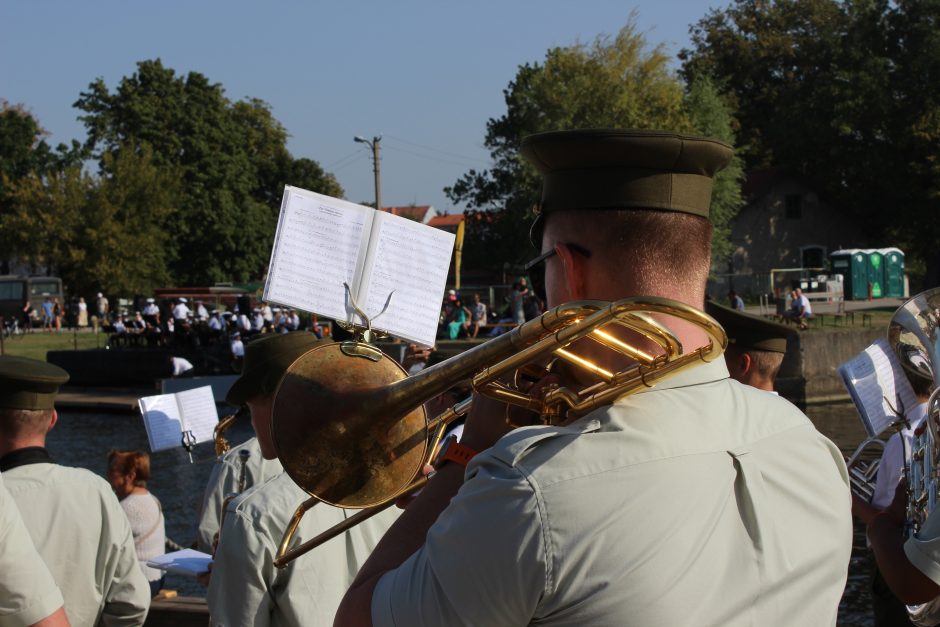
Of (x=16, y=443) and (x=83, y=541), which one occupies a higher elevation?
(x=16, y=443)

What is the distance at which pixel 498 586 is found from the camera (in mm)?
1537

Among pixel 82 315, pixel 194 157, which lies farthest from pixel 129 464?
pixel 194 157

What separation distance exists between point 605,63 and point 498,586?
46.8m

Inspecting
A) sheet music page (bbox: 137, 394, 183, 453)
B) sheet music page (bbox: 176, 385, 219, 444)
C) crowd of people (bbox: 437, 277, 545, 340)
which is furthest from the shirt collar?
crowd of people (bbox: 437, 277, 545, 340)

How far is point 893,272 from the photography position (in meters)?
41.3

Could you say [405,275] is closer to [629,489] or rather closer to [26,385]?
[629,489]

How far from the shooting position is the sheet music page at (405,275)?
294 centimetres

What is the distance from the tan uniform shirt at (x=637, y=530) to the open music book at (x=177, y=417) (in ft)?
23.3

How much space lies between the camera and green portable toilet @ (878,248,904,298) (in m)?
41.1

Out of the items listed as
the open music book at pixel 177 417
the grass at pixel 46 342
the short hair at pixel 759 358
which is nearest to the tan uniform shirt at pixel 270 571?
the short hair at pixel 759 358

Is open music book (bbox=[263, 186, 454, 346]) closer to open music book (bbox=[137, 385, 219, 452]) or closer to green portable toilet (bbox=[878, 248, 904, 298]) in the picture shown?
open music book (bbox=[137, 385, 219, 452])

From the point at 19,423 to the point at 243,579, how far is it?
1140 mm

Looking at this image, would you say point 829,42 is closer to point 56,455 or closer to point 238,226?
point 238,226

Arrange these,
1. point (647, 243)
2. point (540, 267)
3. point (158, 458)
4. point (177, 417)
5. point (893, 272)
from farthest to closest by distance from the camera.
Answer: point (893, 272), point (158, 458), point (177, 417), point (540, 267), point (647, 243)
